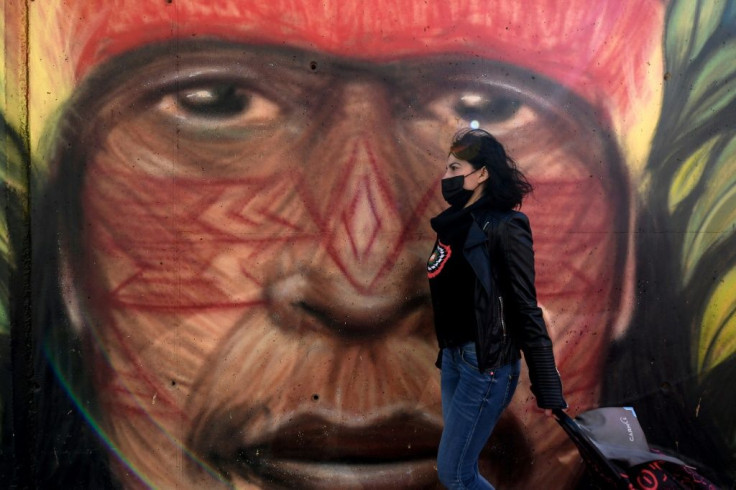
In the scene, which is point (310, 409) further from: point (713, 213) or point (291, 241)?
point (713, 213)

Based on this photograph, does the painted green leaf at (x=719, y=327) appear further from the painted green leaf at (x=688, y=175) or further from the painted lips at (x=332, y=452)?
the painted lips at (x=332, y=452)

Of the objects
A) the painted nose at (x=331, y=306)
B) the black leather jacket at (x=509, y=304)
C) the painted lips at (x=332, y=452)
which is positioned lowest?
the painted lips at (x=332, y=452)

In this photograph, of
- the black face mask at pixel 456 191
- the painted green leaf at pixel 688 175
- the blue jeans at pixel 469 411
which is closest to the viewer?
the blue jeans at pixel 469 411

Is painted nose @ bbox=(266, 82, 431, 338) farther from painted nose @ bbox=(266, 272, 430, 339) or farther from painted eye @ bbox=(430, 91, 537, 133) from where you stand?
painted eye @ bbox=(430, 91, 537, 133)

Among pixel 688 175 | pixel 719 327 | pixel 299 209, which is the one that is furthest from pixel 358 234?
pixel 719 327

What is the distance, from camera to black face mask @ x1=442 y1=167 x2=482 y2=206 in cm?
261

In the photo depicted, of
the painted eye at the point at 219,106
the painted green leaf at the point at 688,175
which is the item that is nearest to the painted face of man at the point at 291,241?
the painted eye at the point at 219,106

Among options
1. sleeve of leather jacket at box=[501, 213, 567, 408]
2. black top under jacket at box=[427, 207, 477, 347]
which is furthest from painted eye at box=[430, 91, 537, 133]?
sleeve of leather jacket at box=[501, 213, 567, 408]

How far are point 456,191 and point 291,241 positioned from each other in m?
1.04

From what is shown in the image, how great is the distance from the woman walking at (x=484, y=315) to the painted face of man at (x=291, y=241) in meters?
0.72

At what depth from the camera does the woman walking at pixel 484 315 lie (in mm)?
2314

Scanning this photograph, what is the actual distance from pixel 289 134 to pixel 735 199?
2654 millimetres

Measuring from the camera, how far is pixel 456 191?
2.62m

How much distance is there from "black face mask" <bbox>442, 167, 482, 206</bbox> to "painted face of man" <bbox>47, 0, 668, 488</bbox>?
1.89 feet
